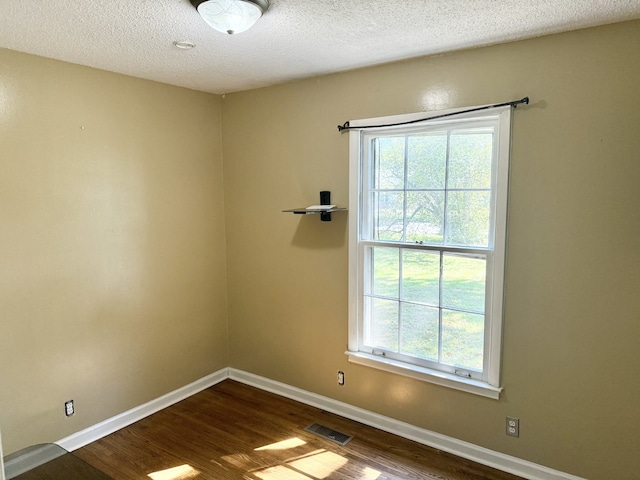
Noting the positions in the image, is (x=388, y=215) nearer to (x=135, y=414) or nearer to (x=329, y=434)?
(x=329, y=434)

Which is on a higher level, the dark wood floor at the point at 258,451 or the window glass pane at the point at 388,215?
the window glass pane at the point at 388,215

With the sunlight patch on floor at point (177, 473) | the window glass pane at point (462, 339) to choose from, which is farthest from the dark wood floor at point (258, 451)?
the window glass pane at point (462, 339)

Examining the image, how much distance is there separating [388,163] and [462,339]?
125cm

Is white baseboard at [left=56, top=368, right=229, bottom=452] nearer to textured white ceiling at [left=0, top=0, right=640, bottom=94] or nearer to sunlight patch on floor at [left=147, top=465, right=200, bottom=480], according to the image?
sunlight patch on floor at [left=147, top=465, right=200, bottom=480]

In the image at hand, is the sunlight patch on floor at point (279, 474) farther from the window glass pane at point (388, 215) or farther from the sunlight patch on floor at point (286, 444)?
the window glass pane at point (388, 215)

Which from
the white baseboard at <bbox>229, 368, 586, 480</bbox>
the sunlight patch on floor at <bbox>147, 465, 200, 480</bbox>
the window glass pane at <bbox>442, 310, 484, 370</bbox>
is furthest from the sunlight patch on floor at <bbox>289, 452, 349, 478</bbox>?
the window glass pane at <bbox>442, 310, 484, 370</bbox>

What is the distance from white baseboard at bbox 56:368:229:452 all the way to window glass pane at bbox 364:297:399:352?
1.55 meters

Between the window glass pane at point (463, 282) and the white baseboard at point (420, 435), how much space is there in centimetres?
88

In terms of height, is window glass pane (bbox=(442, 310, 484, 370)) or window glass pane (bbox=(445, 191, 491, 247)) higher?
window glass pane (bbox=(445, 191, 491, 247))

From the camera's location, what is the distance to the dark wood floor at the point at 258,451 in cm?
253

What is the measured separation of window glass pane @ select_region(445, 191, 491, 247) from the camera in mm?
2543

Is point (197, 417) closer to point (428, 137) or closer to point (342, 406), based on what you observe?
point (342, 406)

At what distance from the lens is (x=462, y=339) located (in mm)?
2689

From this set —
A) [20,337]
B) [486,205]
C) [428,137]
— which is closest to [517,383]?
[486,205]
